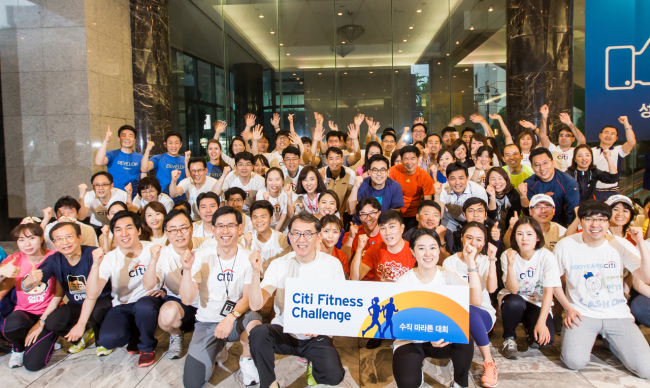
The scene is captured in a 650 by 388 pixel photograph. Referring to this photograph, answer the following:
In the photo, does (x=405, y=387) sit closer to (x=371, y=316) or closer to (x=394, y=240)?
(x=371, y=316)

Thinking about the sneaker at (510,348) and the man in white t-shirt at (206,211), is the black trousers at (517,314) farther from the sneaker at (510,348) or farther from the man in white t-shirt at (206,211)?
the man in white t-shirt at (206,211)

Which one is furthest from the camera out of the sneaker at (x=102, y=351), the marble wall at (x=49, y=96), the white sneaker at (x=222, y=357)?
the marble wall at (x=49, y=96)

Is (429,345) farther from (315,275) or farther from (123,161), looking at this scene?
(123,161)

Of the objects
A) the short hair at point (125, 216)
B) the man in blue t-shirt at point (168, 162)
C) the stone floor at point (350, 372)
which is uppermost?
the man in blue t-shirt at point (168, 162)

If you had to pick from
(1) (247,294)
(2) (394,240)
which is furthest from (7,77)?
(2) (394,240)

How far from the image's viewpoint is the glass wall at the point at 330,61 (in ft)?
33.4

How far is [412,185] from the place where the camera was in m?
5.05

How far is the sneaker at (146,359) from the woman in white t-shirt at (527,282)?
9.91 ft

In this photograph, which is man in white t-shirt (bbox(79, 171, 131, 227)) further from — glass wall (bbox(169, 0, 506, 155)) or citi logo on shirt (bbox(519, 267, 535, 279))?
glass wall (bbox(169, 0, 506, 155))

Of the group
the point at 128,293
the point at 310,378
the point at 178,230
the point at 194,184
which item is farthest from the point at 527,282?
the point at 194,184

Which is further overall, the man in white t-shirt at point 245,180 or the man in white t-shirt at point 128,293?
the man in white t-shirt at point 245,180

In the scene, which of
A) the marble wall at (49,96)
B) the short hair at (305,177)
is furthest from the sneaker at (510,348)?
the marble wall at (49,96)

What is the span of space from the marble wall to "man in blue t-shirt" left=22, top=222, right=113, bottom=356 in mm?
4353

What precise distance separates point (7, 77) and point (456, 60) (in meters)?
9.81
